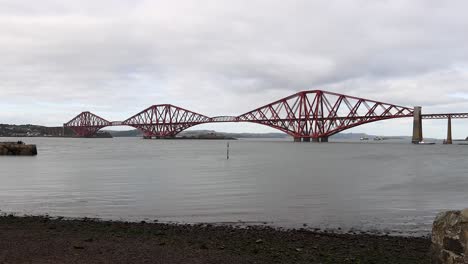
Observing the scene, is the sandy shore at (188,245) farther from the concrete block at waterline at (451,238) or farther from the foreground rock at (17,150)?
the foreground rock at (17,150)

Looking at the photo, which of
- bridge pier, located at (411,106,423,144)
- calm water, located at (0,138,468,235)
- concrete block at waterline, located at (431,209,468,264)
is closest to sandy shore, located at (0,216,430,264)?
calm water, located at (0,138,468,235)

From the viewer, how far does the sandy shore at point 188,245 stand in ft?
26.3

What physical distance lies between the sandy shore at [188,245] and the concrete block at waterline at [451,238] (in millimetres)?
2419

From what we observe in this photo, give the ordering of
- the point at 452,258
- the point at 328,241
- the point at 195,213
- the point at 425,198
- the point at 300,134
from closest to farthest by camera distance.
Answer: the point at 452,258
the point at 328,241
the point at 195,213
the point at 425,198
the point at 300,134

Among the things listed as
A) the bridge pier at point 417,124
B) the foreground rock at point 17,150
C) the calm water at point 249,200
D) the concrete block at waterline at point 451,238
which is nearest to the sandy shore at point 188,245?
the calm water at point 249,200

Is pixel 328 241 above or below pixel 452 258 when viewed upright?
below

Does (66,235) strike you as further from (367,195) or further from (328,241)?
(367,195)

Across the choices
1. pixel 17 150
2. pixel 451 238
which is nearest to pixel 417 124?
pixel 17 150

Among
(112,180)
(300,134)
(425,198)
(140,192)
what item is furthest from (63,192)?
(300,134)

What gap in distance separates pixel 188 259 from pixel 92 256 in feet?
5.90

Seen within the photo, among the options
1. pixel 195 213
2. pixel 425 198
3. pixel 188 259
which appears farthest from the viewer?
pixel 425 198

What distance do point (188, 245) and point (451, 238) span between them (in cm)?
529

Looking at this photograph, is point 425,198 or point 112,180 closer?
point 425,198

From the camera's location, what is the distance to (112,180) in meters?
25.6
